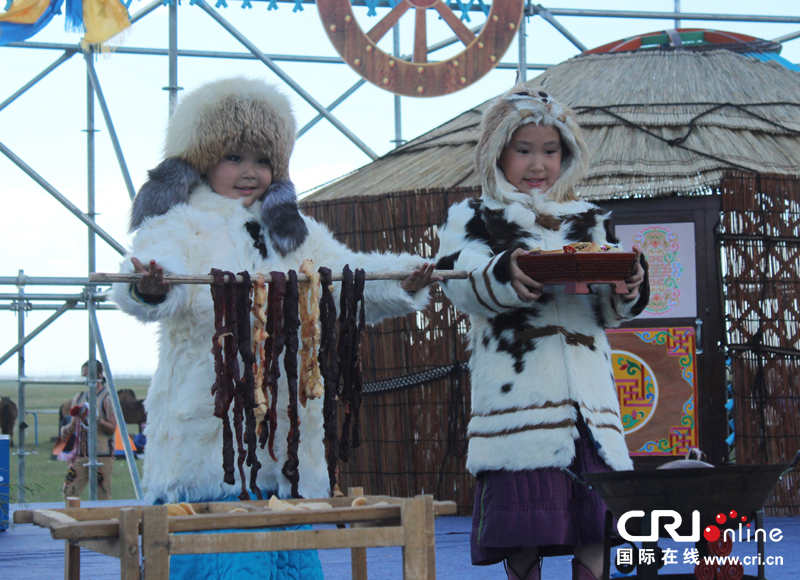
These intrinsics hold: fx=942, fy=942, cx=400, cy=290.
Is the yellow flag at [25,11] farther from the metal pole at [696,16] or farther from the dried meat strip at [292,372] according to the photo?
the dried meat strip at [292,372]

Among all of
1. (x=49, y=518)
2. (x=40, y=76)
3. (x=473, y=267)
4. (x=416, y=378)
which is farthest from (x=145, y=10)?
(x=49, y=518)

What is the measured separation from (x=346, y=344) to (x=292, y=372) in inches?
7.6

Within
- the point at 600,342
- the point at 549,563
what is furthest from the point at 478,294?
the point at 549,563

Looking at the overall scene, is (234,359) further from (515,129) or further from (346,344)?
(515,129)

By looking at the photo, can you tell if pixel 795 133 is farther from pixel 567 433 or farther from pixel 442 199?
pixel 567 433

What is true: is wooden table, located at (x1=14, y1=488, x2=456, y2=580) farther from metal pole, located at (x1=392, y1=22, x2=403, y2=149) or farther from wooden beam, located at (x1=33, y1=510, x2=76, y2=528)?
metal pole, located at (x1=392, y1=22, x2=403, y2=149)

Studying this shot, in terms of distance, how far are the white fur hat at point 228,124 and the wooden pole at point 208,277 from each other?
462 mm

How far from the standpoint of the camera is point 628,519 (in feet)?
8.22

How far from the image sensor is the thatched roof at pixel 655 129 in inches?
233

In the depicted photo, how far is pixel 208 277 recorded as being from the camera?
248 cm

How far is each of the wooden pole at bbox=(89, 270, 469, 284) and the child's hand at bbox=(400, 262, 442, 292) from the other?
13mm

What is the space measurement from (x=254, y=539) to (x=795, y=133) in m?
5.74

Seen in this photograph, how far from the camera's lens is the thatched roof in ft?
19.4

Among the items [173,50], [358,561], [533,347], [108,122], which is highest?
[173,50]
